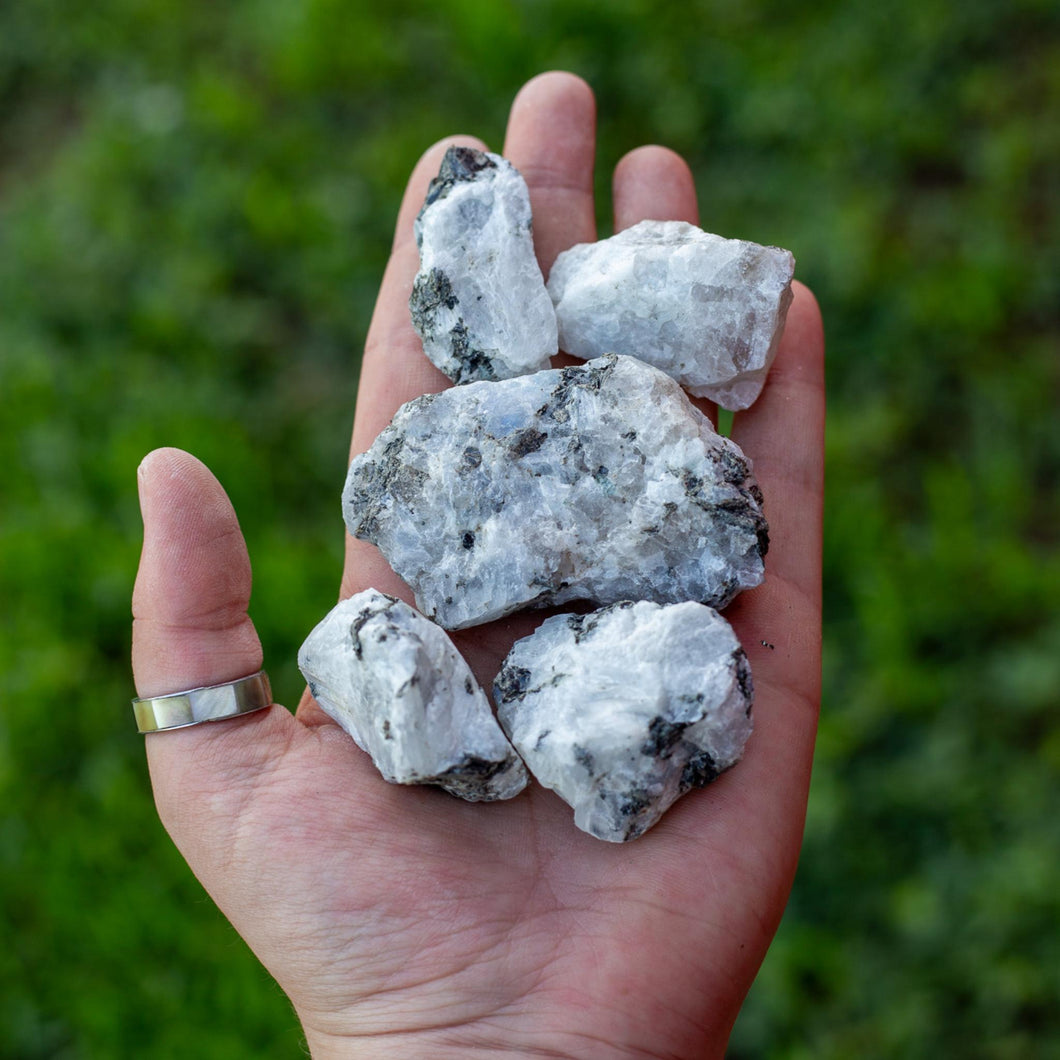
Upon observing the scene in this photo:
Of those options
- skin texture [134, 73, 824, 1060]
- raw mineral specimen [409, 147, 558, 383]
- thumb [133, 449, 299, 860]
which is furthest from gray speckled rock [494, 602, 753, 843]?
raw mineral specimen [409, 147, 558, 383]

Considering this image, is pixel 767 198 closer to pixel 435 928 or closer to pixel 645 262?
pixel 645 262

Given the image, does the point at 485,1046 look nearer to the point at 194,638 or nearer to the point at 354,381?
the point at 194,638

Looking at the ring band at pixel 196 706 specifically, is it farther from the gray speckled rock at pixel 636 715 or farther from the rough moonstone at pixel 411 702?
the gray speckled rock at pixel 636 715

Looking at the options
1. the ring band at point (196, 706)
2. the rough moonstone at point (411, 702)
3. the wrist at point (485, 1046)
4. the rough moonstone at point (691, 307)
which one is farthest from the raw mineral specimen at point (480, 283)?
the wrist at point (485, 1046)

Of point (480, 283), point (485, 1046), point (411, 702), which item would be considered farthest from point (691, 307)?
point (485, 1046)

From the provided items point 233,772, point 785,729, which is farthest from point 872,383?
point 233,772

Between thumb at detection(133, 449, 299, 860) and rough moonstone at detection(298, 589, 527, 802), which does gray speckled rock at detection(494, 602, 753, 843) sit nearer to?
rough moonstone at detection(298, 589, 527, 802)

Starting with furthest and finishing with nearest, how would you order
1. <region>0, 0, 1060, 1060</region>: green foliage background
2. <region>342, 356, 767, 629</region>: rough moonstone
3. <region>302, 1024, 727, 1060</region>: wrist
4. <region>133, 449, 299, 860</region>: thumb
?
<region>0, 0, 1060, 1060</region>: green foliage background
<region>342, 356, 767, 629</region>: rough moonstone
<region>133, 449, 299, 860</region>: thumb
<region>302, 1024, 727, 1060</region>: wrist
